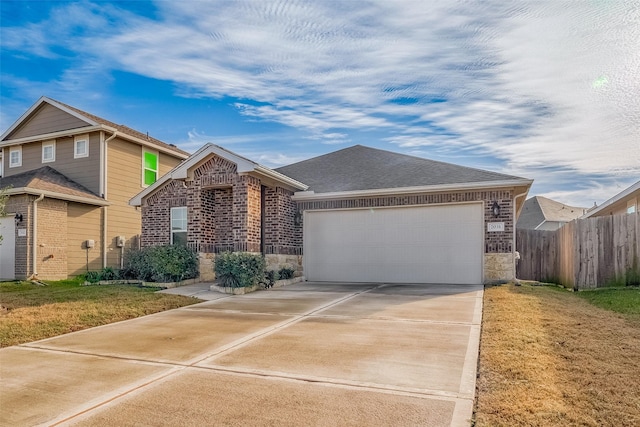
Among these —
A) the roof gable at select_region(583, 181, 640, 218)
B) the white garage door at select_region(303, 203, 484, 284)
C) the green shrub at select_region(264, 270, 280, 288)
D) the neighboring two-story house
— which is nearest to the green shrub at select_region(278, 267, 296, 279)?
the green shrub at select_region(264, 270, 280, 288)

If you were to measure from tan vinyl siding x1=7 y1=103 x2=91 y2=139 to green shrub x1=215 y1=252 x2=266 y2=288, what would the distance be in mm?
9633

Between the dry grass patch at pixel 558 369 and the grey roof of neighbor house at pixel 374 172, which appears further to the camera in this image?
the grey roof of neighbor house at pixel 374 172

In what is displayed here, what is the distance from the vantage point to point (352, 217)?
12688mm

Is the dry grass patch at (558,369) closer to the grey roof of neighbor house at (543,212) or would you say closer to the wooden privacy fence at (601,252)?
the wooden privacy fence at (601,252)

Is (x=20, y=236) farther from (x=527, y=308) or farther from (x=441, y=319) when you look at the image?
(x=527, y=308)

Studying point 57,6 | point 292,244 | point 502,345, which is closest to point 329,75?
point 292,244

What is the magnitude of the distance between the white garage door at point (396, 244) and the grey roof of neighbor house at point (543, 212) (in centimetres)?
1955

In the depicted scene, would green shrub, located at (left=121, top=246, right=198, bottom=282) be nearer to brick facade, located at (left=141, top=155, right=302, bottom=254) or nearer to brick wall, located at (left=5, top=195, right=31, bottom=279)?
brick facade, located at (left=141, top=155, right=302, bottom=254)

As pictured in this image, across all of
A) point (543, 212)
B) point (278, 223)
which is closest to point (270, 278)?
point (278, 223)

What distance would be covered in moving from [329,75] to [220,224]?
5.40 metres

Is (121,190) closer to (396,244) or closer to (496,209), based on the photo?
(396,244)

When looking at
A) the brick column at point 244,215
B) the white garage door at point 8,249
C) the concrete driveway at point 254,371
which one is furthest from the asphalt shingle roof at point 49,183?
the concrete driveway at point 254,371

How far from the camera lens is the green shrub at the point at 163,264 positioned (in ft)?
36.8

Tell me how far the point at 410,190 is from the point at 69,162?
1308 cm
